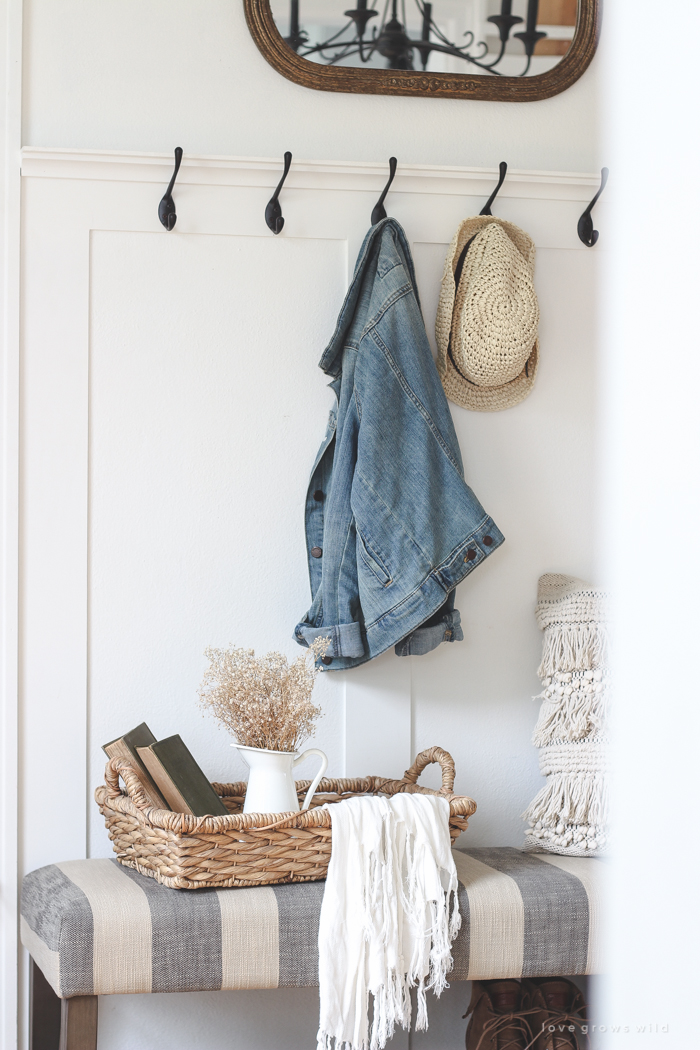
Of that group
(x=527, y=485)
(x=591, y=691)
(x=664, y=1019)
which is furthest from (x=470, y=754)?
(x=664, y=1019)

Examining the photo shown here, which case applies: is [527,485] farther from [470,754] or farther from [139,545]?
[139,545]

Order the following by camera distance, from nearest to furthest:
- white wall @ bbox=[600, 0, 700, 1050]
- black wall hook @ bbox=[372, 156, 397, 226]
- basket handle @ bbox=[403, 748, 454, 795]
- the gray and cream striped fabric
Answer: white wall @ bbox=[600, 0, 700, 1050], the gray and cream striped fabric, basket handle @ bbox=[403, 748, 454, 795], black wall hook @ bbox=[372, 156, 397, 226]

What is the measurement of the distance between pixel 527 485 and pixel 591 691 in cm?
39

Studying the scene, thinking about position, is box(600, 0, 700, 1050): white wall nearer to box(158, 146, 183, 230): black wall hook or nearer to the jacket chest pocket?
the jacket chest pocket

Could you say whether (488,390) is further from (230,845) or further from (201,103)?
(230,845)

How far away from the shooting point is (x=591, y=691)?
146 cm

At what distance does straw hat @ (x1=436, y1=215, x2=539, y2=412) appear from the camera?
1.52 m

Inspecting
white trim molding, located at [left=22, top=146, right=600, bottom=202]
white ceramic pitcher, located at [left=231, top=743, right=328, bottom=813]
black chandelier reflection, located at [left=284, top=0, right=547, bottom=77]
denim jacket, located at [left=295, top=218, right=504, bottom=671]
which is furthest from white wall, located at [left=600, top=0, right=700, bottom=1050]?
black chandelier reflection, located at [left=284, top=0, right=547, bottom=77]

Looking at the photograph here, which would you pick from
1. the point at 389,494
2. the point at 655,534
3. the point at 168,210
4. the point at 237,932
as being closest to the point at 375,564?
the point at 389,494

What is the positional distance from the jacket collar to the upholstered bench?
2.74 feet

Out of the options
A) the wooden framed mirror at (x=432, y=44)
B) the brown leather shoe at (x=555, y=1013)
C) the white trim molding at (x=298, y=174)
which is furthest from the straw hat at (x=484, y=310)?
the brown leather shoe at (x=555, y=1013)

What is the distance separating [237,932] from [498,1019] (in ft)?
1.69

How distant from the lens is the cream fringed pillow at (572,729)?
4.63 feet

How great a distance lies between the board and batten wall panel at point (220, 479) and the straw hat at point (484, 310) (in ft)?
0.22
